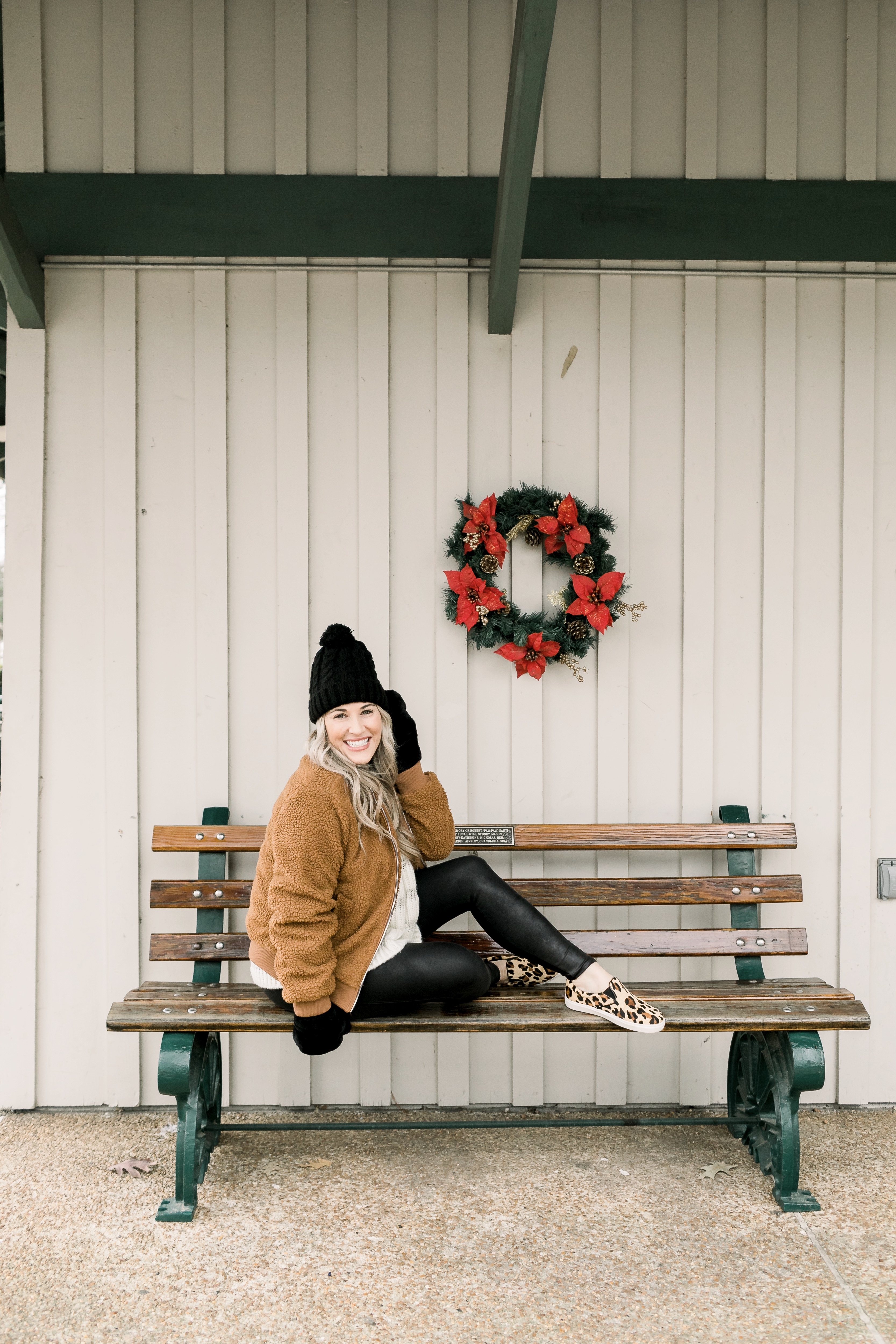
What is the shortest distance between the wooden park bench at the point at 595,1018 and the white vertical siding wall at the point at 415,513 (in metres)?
0.19

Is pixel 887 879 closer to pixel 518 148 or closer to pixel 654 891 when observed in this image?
pixel 654 891

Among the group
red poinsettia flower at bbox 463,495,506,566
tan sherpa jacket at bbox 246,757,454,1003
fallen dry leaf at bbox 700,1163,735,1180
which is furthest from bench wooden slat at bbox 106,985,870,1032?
red poinsettia flower at bbox 463,495,506,566

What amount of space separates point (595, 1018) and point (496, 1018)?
0.91ft

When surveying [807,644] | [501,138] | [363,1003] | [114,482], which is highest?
[501,138]

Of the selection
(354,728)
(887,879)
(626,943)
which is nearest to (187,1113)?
(354,728)

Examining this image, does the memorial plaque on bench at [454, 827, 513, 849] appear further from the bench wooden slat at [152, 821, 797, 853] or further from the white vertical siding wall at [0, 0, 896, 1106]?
the white vertical siding wall at [0, 0, 896, 1106]

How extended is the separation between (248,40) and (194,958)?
3.13 metres

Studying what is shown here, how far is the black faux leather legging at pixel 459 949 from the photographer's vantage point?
8.12 ft

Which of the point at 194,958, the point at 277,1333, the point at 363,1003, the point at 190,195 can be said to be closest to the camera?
the point at 277,1333

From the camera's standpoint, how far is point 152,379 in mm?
3152

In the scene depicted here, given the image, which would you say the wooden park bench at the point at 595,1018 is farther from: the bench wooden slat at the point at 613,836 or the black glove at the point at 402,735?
the black glove at the point at 402,735

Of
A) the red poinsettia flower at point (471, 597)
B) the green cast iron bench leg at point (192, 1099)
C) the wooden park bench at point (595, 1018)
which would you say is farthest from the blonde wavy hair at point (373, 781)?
the green cast iron bench leg at point (192, 1099)

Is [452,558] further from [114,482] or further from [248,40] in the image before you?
[248,40]

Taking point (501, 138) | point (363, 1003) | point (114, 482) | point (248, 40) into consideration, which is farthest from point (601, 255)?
point (363, 1003)
